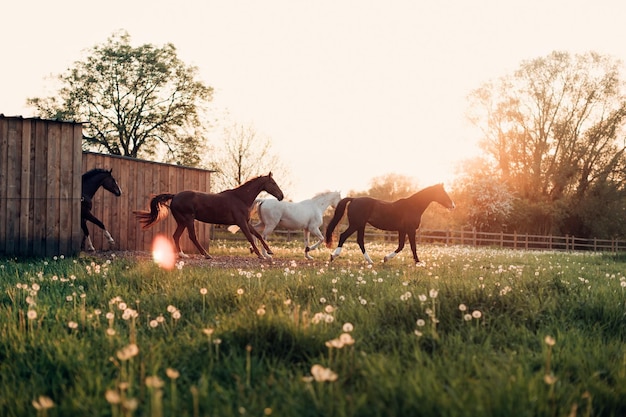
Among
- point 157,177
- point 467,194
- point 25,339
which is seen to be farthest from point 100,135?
point 25,339

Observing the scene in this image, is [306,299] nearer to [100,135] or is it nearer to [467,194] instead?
[100,135]

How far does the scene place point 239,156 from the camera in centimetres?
4862

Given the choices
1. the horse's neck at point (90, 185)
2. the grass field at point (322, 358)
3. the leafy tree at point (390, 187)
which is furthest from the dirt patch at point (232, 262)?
the leafy tree at point (390, 187)

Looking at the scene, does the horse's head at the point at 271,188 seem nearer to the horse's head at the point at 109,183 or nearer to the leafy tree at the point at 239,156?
the horse's head at the point at 109,183

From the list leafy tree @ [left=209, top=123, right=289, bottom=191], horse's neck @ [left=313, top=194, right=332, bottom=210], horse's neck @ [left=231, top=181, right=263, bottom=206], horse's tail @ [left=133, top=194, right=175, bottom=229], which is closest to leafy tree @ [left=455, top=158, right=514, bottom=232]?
leafy tree @ [left=209, top=123, right=289, bottom=191]

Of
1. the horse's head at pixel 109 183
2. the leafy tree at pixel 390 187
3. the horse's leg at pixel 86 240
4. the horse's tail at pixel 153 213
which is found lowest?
the horse's leg at pixel 86 240

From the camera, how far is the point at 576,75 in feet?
154

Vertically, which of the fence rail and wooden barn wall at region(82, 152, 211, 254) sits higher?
wooden barn wall at region(82, 152, 211, 254)

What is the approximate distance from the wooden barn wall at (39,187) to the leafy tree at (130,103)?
28.0 metres

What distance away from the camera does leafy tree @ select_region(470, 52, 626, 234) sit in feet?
154

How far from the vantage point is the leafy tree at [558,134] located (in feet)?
154

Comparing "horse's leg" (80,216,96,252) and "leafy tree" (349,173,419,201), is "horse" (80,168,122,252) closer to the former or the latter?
"horse's leg" (80,216,96,252)

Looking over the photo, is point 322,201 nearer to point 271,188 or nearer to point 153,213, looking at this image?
point 271,188

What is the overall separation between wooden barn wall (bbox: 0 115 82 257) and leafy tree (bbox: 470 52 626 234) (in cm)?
4220
